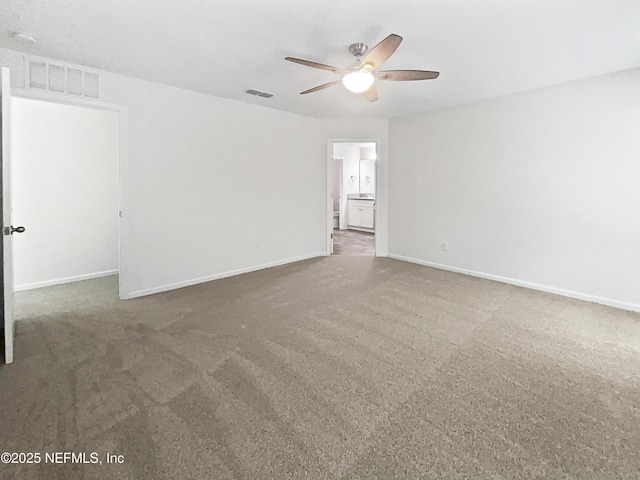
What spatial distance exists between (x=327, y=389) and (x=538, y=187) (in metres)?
3.55

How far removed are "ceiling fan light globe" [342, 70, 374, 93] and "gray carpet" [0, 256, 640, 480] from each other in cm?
203

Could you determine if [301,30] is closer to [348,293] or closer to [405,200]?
[348,293]

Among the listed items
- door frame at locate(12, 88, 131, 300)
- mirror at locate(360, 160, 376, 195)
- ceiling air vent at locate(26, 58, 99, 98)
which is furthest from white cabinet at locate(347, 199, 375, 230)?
ceiling air vent at locate(26, 58, 99, 98)

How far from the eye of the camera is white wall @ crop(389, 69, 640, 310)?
318cm

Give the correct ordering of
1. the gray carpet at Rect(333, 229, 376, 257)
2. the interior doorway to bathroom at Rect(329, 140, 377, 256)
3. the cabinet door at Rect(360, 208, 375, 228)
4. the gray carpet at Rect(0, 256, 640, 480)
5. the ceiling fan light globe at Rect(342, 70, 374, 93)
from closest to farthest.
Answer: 1. the gray carpet at Rect(0, 256, 640, 480)
2. the ceiling fan light globe at Rect(342, 70, 374, 93)
3. the gray carpet at Rect(333, 229, 376, 257)
4. the cabinet door at Rect(360, 208, 375, 228)
5. the interior doorway to bathroom at Rect(329, 140, 377, 256)

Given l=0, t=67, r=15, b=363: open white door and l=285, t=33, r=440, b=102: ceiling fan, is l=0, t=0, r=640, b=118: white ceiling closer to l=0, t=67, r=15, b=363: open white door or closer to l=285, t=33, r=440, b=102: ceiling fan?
l=285, t=33, r=440, b=102: ceiling fan

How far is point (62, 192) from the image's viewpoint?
4133mm

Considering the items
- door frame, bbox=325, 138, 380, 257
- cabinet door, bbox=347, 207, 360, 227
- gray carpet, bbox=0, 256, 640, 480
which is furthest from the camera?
cabinet door, bbox=347, 207, 360, 227

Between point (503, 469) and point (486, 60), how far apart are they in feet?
10.4

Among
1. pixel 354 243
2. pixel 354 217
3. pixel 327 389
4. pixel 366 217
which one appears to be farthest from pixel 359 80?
pixel 354 217

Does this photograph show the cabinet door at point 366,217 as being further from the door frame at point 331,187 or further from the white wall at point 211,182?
the white wall at point 211,182

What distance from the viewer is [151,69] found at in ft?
10.3

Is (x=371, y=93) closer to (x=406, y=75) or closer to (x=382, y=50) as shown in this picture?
(x=406, y=75)

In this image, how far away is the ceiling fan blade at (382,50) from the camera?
1.98 metres
